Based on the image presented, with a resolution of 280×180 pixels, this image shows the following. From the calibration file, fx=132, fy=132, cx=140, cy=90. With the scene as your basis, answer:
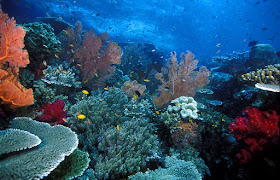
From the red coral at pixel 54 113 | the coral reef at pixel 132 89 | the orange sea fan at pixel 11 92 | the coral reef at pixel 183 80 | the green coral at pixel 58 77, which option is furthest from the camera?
the coral reef at pixel 132 89

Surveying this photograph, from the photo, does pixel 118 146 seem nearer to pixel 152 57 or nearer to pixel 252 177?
pixel 252 177

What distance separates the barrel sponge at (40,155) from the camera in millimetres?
1759

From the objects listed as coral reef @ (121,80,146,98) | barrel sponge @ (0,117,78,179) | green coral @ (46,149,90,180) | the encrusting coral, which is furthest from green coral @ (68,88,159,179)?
coral reef @ (121,80,146,98)

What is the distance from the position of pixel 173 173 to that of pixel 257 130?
2.11 m

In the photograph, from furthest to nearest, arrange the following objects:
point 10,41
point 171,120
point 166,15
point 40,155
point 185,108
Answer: point 166,15, point 185,108, point 171,120, point 10,41, point 40,155

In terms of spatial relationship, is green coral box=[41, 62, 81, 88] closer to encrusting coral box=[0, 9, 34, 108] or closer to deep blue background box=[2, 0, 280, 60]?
encrusting coral box=[0, 9, 34, 108]

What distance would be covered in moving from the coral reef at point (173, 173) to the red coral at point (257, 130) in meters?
1.17

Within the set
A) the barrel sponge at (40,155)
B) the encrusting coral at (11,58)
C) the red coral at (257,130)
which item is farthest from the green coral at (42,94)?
the red coral at (257,130)

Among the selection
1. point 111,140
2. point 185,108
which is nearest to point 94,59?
point 111,140

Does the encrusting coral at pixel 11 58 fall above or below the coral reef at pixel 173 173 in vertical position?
above

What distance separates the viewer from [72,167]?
2.51 metres

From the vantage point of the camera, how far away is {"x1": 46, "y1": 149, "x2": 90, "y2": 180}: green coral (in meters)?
2.29

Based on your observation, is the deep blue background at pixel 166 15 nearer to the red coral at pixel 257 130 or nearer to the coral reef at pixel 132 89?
the coral reef at pixel 132 89

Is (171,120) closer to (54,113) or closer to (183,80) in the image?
(183,80)
